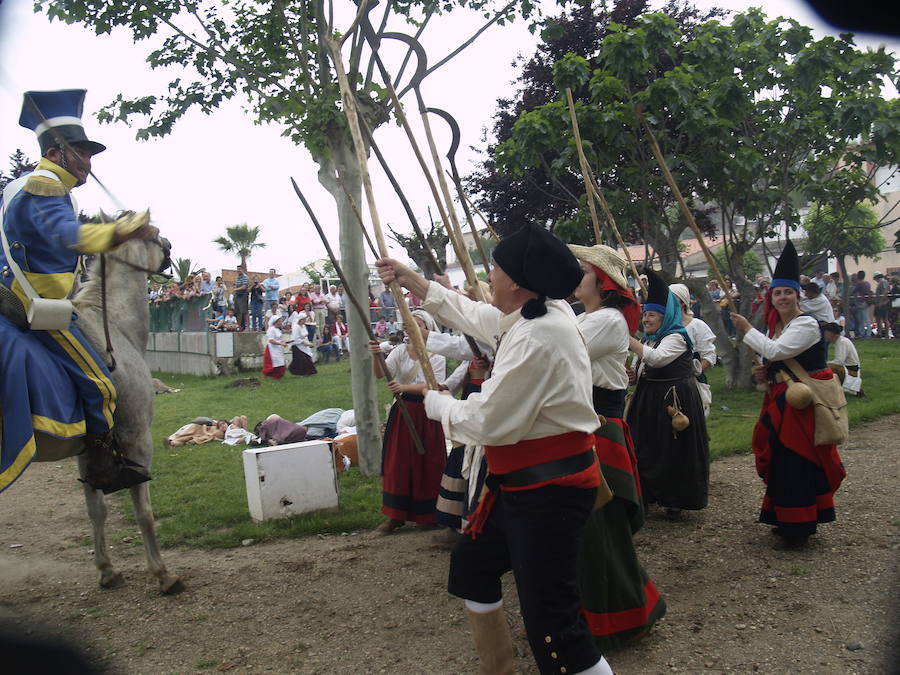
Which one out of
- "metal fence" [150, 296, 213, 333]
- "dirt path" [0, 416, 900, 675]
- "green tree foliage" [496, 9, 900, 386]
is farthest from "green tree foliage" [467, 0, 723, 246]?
"metal fence" [150, 296, 213, 333]

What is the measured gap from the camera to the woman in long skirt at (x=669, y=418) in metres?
5.78

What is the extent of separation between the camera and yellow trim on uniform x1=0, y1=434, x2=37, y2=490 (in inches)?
146

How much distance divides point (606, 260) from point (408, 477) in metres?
2.61

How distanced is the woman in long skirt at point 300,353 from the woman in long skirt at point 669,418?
11.2m

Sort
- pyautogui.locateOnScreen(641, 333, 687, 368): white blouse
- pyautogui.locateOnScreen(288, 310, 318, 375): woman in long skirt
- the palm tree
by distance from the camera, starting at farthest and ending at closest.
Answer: the palm tree < pyautogui.locateOnScreen(288, 310, 318, 375): woman in long skirt < pyautogui.locateOnScreen(641, 333, 687, 368): white blouse

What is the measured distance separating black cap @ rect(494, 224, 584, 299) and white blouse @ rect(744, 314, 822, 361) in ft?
8.66

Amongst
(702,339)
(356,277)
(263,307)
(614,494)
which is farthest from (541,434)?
(263,307)

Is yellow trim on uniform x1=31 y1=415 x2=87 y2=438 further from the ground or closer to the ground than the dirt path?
further from the ground

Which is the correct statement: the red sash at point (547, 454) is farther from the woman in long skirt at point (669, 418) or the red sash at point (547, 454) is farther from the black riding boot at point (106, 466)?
the woman in long skirt at point (669, 418)

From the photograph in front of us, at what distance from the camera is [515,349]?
8.69 feet

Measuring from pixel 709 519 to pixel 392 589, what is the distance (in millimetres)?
2792

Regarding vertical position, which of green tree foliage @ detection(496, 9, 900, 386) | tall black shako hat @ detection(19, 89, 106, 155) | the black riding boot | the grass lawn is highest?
green tree foliage @ detection(496, 9, 900, 386)

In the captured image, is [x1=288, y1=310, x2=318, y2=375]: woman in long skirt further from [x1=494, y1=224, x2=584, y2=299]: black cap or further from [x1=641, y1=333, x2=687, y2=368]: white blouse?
[x1=494, y1=224, x2=584, y2=299]: black cap

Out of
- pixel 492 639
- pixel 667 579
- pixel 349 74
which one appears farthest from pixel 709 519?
pixel 349 74
